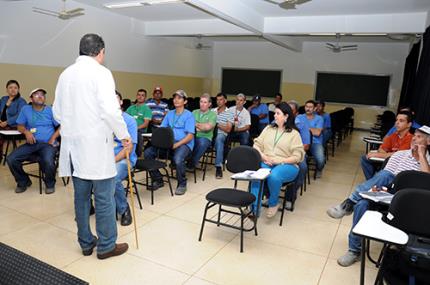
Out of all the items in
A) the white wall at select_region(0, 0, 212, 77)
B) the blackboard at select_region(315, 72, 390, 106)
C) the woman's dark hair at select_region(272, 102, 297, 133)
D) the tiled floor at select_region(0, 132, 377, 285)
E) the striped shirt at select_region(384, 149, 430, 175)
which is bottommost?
the tiled floor at select_region(0, 132, 377, 285)

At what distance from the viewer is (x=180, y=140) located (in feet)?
14.5

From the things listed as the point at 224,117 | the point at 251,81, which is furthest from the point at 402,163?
the point at 251,81

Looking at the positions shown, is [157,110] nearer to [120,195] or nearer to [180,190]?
[180,190]

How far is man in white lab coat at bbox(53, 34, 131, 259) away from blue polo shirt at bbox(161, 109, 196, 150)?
1.95 meters

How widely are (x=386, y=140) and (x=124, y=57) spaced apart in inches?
285

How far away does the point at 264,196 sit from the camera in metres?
3.79

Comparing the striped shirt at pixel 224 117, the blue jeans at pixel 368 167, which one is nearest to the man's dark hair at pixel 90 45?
the striped shirt at pixel 224 117

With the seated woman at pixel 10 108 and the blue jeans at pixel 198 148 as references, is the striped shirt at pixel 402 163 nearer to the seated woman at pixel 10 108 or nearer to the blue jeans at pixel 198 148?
the blue jeans at pixel 198 148

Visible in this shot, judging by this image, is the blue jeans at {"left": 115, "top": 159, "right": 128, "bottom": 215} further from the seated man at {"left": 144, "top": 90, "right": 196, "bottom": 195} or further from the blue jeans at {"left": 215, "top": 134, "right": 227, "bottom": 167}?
the blue jeans at {"left": 215, "top": 134, "right": 227, "bottom": 167}

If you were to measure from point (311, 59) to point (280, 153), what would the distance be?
9.27m

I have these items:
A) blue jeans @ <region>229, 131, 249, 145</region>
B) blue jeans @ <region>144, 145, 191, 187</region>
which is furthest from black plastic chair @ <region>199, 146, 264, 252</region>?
blue jeans @ <region>229, 131, 249, 145</region>

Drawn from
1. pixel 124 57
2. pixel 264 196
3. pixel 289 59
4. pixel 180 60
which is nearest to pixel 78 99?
pixel 264 196

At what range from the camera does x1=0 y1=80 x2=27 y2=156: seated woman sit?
5.02 metres

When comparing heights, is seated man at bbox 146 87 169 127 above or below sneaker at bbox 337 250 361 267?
above
